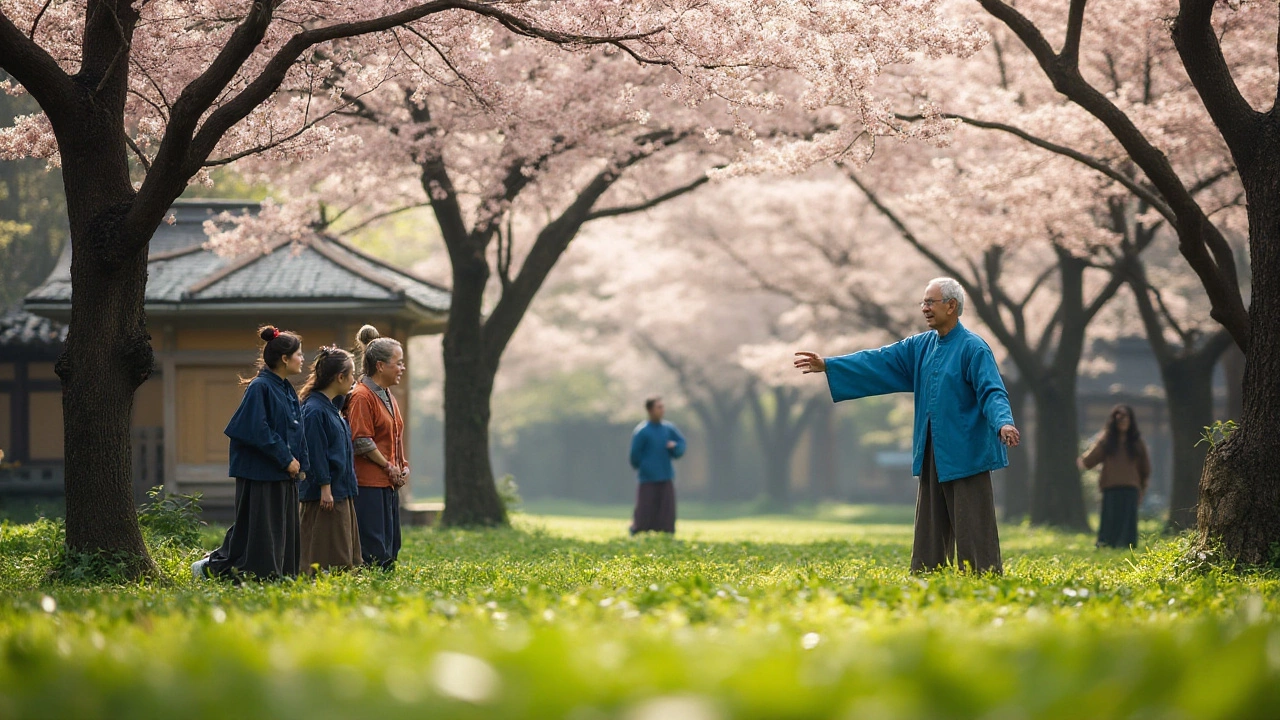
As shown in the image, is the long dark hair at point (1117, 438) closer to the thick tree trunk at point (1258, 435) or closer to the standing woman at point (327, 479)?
the thick tree trunk at point (1258, 435)

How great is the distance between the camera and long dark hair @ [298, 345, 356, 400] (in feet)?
31.4

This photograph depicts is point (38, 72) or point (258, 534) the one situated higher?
point (38, 72)

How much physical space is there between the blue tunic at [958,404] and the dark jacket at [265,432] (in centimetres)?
382

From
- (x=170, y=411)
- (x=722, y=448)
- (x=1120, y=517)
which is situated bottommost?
(x=1120, y=517)

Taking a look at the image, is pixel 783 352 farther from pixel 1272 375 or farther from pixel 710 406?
pixel 1272 375

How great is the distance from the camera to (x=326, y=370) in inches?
377

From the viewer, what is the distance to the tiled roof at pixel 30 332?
22203 mm

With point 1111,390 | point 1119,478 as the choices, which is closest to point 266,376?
point 1119,478

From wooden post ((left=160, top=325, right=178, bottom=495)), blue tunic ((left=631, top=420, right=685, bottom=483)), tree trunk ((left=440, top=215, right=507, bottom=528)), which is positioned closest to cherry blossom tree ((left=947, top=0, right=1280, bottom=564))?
blue tunic ((left=631, top=420, right=685, bottom=483))

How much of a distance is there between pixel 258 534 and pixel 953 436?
15.7ft

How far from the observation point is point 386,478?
10.2 metres

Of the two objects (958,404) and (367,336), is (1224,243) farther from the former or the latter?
(367,336)

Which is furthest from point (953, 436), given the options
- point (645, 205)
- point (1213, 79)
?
point (645, 205)

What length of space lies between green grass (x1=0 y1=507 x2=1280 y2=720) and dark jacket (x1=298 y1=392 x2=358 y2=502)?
2149mm
